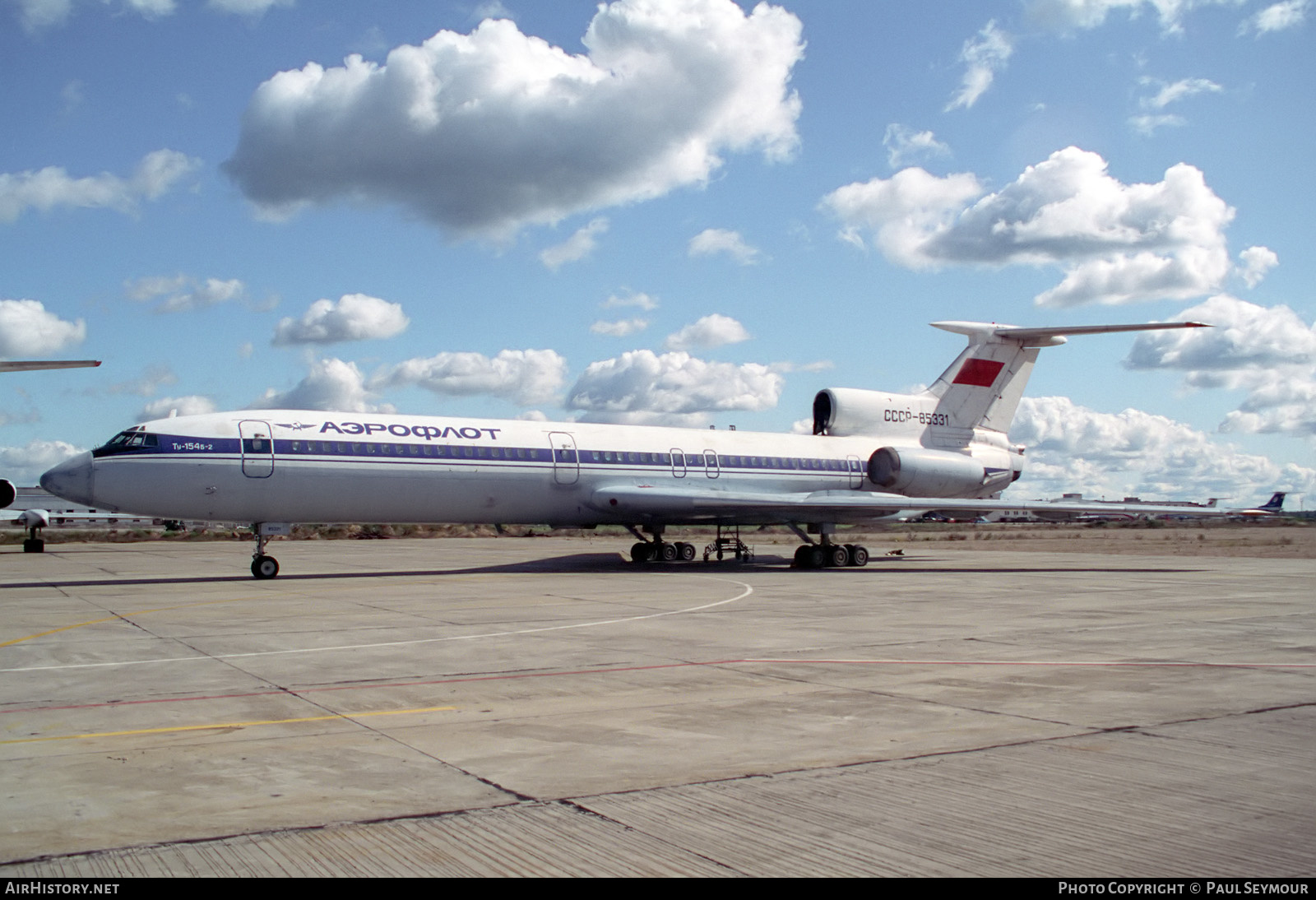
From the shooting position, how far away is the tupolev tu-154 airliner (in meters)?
20.9

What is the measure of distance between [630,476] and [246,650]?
16573 mm

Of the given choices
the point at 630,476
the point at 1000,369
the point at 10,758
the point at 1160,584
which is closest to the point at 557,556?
the point at 630,476

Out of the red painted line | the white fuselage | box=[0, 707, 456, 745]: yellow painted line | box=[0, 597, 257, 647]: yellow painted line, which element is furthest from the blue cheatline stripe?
box=[0, 707, 456, 745]: yellow painted line

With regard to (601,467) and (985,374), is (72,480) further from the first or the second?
(985,374)

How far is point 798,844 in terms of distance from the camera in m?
4.67

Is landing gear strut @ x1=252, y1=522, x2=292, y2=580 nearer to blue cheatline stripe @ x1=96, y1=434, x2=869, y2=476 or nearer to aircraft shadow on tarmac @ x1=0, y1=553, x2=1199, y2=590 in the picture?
aircraft shadow on tarmac @ x1=0, y1=553, x2=1199, y2=590

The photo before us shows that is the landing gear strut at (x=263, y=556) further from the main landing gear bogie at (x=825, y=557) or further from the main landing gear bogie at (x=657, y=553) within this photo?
the main landing gear bogie at (x=825, y=557)

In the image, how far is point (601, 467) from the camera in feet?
86.6

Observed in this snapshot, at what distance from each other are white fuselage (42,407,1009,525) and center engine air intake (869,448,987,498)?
67 cm

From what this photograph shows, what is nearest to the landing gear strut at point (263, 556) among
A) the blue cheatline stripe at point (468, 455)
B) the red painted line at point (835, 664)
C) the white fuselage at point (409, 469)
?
the white fuselage at point (409, 469)

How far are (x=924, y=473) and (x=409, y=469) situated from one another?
1554 cm

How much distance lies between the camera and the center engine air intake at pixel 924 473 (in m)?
29.9

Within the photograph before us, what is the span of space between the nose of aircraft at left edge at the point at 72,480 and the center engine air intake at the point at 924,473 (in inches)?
837
